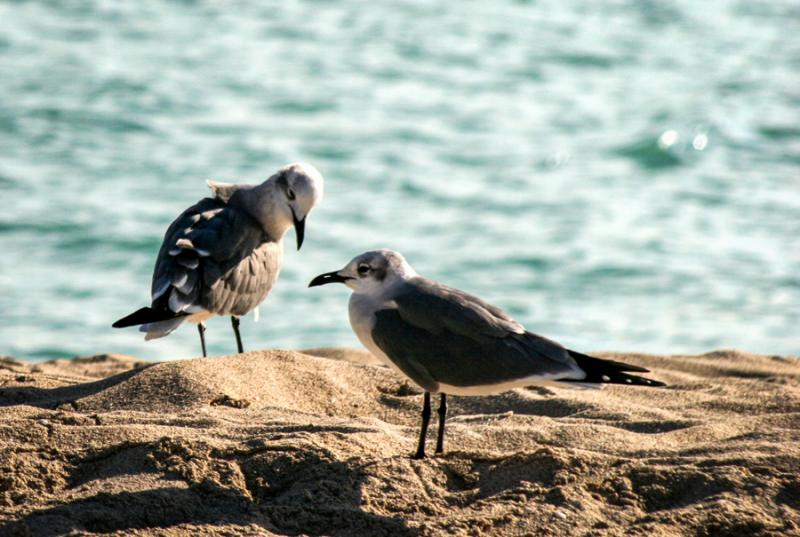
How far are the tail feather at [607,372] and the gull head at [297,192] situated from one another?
2.79 metres

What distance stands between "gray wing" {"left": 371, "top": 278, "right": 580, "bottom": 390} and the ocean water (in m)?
5.20

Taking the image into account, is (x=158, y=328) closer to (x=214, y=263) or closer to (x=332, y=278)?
(x=214, y=263)

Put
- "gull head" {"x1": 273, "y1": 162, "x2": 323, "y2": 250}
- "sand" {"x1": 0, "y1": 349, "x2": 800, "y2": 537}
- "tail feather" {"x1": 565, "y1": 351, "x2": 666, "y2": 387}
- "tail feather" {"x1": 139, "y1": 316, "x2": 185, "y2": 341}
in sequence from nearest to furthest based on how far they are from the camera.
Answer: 1. "sand" {"x1": 0, "y1": 349, "x2": 800, "y2": 537}
2. "tail feather" {"x1": 565, "y1": 351, "x2": 666, "y2": 387}
3. "tail feather" {"x1": 139, "y1": 316, "x2": 185, "y2": 341}
4. "gull head" {"x1": 273, "y1": 162, "x2": 323, "y2": 250}

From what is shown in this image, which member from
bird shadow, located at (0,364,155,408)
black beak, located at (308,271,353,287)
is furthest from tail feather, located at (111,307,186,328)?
black beak, located at (308,271,353,287)

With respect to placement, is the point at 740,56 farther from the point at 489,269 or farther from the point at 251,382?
the point at 251,382

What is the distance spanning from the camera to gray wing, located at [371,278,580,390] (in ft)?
14.8

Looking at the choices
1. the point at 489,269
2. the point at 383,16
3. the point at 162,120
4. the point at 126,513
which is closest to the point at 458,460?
the point at 126,513

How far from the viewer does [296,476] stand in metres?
4.24

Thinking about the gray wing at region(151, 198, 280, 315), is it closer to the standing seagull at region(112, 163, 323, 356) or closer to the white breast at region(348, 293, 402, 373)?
the standing seagull at region(112, 163, 323, 356)

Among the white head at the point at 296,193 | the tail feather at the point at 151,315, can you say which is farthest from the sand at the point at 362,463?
the white head at the point at 296,193

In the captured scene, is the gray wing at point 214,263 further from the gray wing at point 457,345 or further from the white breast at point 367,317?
the gray wing at point 457,345

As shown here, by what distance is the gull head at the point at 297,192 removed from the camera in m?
6.96

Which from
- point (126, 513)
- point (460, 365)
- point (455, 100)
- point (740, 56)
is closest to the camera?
point (126, 513)

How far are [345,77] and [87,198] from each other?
4618 mm
